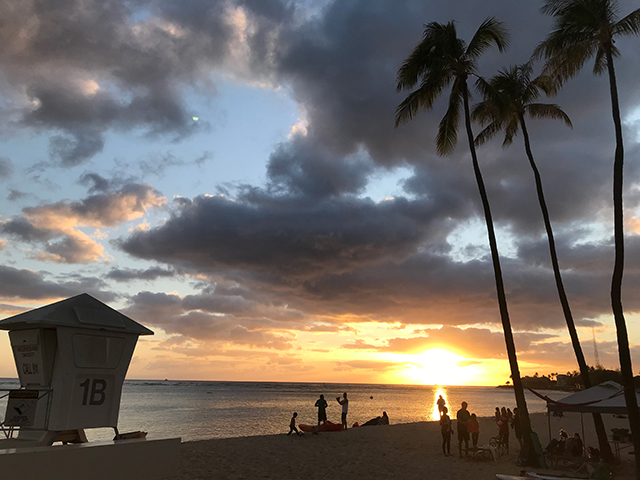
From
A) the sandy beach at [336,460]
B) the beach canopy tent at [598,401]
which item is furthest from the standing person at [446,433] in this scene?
the beach canopy tent at [598,401]

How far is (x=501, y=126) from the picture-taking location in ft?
61.9

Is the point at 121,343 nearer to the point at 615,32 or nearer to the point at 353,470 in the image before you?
the point at 353,470

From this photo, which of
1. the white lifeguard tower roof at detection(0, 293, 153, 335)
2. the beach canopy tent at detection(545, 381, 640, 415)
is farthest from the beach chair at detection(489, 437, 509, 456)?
the white lifeguard tower roof at detection(0, 293, 153, 335)

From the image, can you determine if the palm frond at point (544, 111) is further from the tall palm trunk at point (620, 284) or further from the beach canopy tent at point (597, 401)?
the beach canopy tent at point (597, 401)

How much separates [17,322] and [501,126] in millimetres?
18536

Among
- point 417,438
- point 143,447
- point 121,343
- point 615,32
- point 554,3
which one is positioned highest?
point 554,3

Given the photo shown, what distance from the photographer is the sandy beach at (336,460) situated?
12469 millimetres

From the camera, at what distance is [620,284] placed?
11.5 m

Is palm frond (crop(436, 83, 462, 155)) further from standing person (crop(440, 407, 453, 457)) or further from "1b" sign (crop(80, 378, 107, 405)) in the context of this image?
"1b" sign (crop(80, 378, 107, 405))

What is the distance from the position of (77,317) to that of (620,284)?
1253 centimetres

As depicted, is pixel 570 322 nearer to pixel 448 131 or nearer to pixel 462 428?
pixel 462 428

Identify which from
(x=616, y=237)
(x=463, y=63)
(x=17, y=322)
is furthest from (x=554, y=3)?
(x=17, y=322)

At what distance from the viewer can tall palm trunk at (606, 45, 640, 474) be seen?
1080 cm

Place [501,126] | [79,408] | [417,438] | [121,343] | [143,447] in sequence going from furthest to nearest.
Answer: [417,438] → [501,126] → [121,343] → [79,408] → [143,447]
